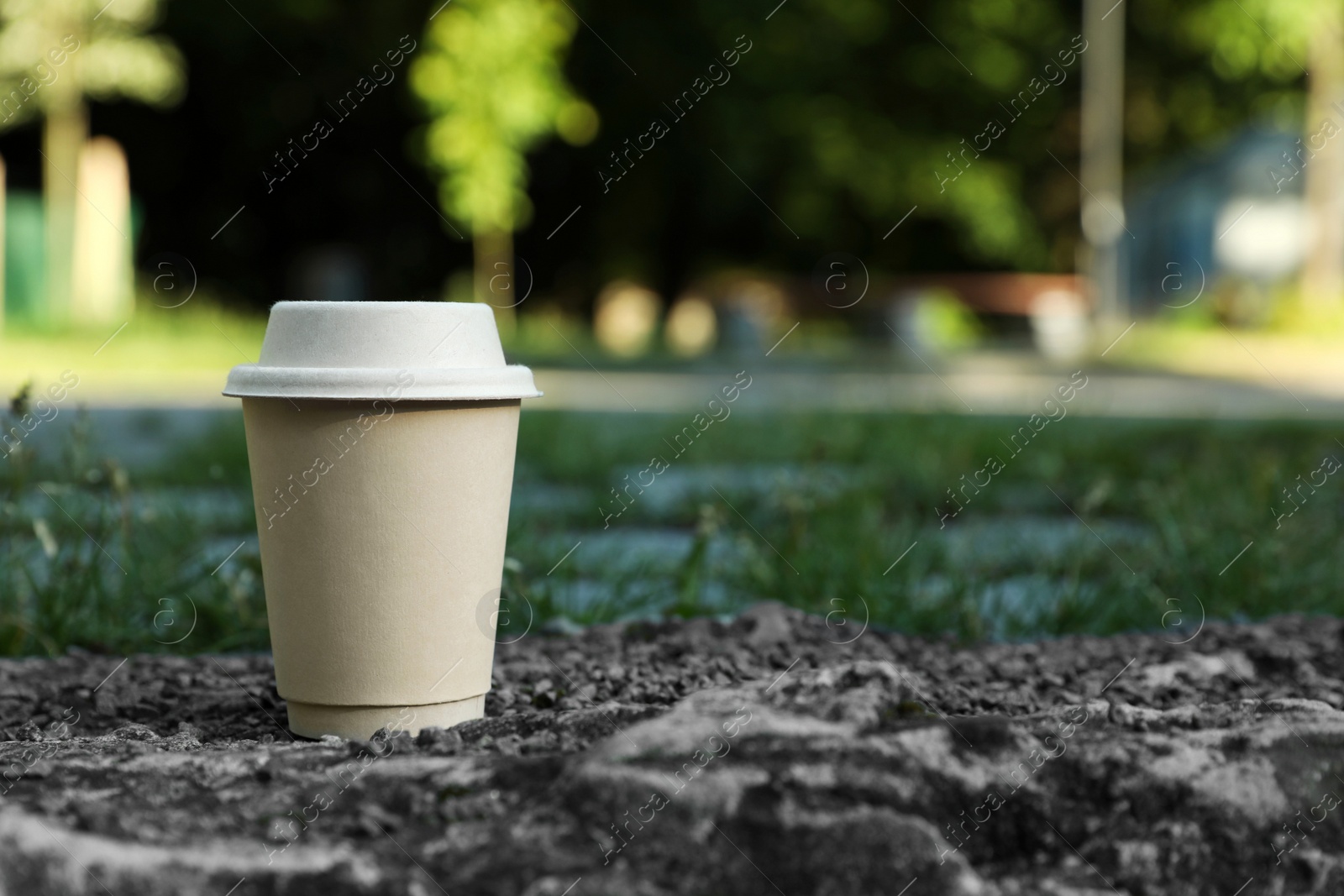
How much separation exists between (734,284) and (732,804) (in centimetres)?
2124

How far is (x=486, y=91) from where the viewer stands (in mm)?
13625

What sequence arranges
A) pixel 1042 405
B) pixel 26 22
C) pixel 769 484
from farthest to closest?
pixel 26 22 → pixel 1042 405 → pixel 769 484

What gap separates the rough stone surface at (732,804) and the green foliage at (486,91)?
40.3 feet

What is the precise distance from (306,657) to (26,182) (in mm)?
22601

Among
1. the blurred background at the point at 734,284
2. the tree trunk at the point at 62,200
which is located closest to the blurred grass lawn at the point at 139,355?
the blurred background at the point at 734,284

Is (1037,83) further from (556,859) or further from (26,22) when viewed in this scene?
(556,859)

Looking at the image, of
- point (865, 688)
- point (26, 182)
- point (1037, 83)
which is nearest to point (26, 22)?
point (26, 182)

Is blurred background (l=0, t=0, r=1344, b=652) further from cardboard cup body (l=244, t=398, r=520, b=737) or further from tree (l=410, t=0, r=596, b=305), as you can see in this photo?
cardboard cup body (l=244, t=398, r=520, b=737)

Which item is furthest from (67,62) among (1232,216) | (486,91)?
(1232,216)

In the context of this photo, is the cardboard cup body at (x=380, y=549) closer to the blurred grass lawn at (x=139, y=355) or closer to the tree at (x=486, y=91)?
the blurred grass lawn at (x=139, y=355)

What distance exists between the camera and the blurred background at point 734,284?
3301 millimetres

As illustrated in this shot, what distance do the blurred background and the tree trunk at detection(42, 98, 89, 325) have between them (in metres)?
0.04

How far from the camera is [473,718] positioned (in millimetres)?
2129

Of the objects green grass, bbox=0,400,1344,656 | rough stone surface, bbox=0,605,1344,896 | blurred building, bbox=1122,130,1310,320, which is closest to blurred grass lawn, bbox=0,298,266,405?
green grass, bbox=0,400,1344,656
